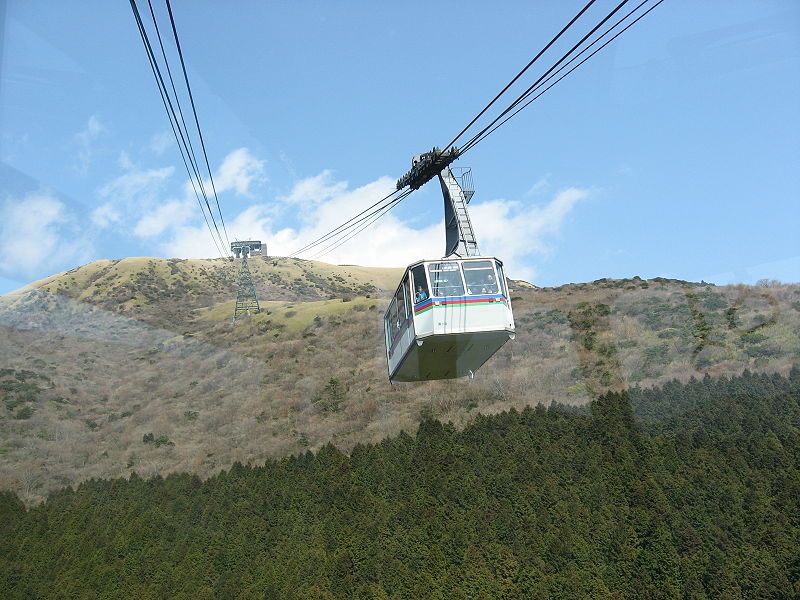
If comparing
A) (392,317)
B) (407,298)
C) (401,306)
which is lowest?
(407,298)

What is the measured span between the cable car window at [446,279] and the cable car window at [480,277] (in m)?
0.19

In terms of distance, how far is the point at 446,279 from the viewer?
15.6 meters

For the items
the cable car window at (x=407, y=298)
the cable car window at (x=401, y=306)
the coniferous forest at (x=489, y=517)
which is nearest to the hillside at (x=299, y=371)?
the coniferous forest at (x=489, y=517)

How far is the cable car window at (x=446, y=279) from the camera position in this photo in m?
15.4

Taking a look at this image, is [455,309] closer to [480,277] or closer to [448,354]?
[480,277]

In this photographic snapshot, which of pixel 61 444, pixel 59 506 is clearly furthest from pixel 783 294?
pixel 61 444

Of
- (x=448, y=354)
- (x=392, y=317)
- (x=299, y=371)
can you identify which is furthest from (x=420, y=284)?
(x=299, y=371)

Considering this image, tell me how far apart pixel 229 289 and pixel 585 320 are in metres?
66.6

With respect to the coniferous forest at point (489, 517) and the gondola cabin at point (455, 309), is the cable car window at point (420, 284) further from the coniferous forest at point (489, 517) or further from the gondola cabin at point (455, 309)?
the coniferous forest at point (489, 517)

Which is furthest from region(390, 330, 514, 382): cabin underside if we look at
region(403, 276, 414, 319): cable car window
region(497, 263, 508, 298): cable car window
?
region(497, 263, 508, 298): cable car window

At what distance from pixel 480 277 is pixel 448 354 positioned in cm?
211

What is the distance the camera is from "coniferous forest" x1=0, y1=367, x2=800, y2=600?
21.6 metres

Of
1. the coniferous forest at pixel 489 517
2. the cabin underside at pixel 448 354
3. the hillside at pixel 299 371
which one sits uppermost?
the hillside at pixel 299 371

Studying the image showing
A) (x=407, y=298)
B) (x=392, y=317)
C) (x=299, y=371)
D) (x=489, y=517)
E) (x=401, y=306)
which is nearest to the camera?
(x=407, y=298)
